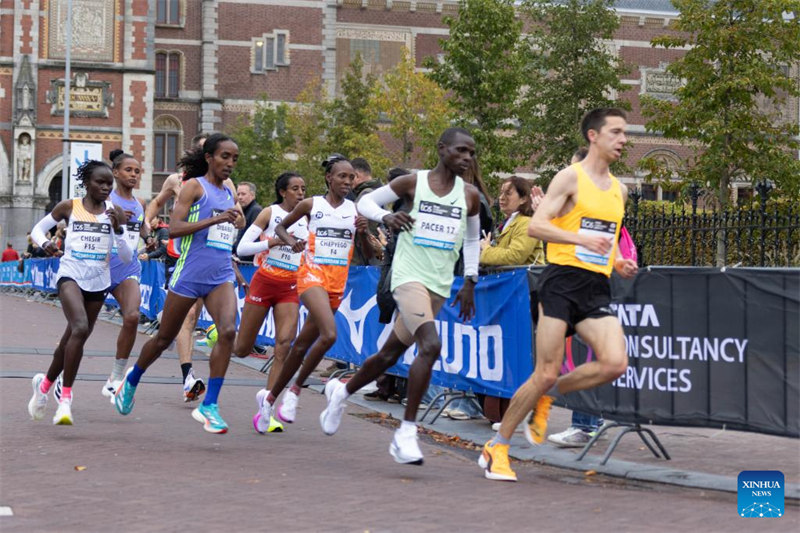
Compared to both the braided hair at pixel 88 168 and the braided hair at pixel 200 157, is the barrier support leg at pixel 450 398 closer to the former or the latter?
the braided hair at pixel 200 157

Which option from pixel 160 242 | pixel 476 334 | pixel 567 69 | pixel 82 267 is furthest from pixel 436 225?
pixel 567 69

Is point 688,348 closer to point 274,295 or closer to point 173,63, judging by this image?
point 274,295

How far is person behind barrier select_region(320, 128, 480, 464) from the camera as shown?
751 cm

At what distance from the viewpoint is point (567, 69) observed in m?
44.2

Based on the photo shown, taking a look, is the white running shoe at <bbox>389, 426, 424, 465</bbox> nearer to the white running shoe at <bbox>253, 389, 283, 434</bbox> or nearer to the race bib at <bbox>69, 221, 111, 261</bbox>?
the white running shoe at <bbox>253, 389, 283, 434</bbox>

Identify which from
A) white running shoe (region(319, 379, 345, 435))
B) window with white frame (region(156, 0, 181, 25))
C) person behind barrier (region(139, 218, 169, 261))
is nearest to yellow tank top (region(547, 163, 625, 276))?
white running shoe (region(319, 379, 345, 435))

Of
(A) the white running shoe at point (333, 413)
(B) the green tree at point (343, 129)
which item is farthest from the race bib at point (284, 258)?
(B) the green tree at point (343, 129)

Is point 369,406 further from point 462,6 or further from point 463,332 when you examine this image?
point 462,6

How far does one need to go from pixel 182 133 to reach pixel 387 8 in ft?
37.3

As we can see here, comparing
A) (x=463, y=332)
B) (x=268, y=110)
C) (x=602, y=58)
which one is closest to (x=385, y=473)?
(x=463, y=332)

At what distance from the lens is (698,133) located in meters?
30.1

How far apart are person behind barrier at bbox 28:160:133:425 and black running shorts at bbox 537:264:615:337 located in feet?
12.1

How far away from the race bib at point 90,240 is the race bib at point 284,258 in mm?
1236

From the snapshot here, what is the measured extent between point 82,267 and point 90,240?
232 mm
